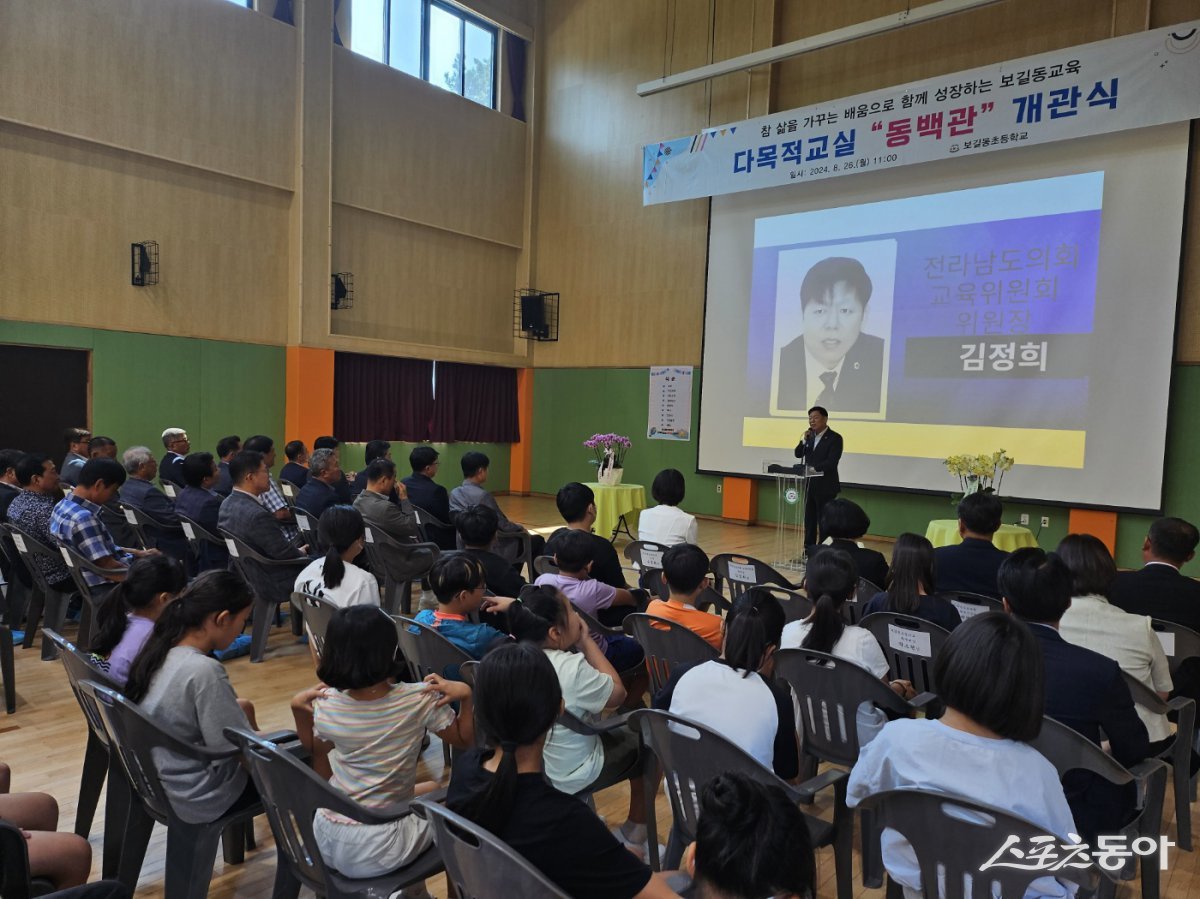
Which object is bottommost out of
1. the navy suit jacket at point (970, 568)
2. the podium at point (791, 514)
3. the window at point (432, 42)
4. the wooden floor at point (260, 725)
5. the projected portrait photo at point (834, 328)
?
the wooden floor at point (260, 725)

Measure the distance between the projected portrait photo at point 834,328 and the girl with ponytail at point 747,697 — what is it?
23.3 ft

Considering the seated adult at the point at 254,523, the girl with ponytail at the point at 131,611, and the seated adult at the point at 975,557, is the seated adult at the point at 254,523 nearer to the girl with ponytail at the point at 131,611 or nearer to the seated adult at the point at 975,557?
the girl with ponytail at the point at 131,611

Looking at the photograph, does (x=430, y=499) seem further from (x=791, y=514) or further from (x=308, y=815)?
(x=791, y=514)

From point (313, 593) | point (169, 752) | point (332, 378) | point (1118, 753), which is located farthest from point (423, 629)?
point (332, 378)

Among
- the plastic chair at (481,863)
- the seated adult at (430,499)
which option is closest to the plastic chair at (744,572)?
the seated adult at (430,499)

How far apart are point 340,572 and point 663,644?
1402mm

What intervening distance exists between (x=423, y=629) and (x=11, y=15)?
8.11 m

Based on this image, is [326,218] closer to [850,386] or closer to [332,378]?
[332,378]

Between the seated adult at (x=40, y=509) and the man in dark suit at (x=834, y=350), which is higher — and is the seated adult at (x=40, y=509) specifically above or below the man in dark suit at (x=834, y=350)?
below

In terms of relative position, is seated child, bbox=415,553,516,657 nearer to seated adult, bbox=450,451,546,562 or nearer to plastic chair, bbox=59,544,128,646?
plastic chair, bbox=59,544,128,646

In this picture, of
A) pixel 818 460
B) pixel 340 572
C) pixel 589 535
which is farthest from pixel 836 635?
pixel 818 460

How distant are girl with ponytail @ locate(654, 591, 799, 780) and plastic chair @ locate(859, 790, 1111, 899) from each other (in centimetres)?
40

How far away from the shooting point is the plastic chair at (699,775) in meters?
1.72

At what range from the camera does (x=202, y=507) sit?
4.62 metres
